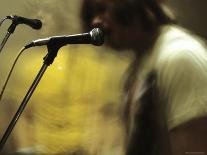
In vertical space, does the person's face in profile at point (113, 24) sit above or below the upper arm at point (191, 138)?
above

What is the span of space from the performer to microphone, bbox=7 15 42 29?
155mm

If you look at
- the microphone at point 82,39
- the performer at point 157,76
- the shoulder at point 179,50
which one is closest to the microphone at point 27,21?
the performer at point 157,76

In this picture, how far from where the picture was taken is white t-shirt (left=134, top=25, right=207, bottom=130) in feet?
4.34

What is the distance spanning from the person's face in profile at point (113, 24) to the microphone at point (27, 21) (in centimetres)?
18

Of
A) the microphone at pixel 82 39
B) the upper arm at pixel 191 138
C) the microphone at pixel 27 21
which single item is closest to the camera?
the microphone at pixel 82 39

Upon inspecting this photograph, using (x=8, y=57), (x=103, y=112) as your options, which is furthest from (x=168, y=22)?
(x=8, y=57)

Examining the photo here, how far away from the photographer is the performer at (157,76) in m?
1.32

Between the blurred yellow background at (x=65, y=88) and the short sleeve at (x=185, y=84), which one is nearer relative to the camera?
the short sleeve at (x=185, y=84)

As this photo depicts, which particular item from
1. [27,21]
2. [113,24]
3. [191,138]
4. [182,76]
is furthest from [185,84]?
[27,21]

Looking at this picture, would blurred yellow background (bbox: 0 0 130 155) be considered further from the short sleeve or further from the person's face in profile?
the short sleeve

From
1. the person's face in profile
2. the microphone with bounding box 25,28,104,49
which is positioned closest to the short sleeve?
the person's face in profile

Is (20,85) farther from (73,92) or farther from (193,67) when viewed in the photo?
(193,67)

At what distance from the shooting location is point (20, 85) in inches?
61.8

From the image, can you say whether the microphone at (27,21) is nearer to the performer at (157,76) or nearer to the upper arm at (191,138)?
the performer at (157,76)
